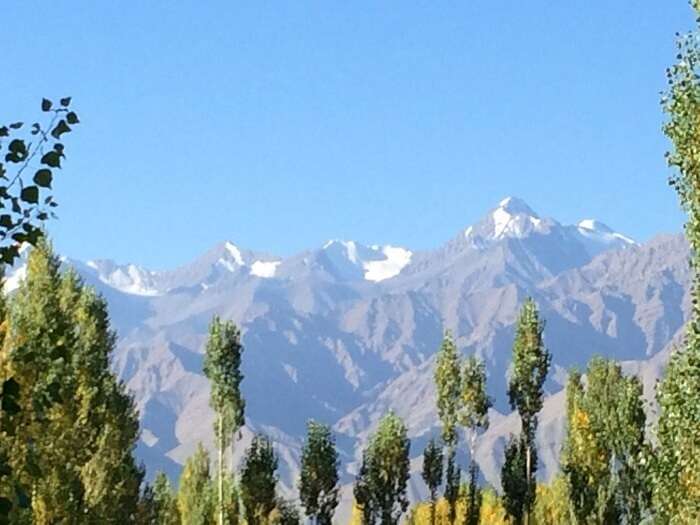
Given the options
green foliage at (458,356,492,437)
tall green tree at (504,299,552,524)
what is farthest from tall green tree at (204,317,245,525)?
tall green tree at (504,299,552,524)

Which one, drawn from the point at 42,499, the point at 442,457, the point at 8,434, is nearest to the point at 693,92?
the point at 8,434

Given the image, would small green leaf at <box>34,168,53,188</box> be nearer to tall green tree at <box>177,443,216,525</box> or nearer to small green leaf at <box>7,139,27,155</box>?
small green leaf at <box>7,139,27,155</box>

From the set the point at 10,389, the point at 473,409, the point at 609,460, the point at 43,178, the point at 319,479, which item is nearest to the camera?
the point at 10,389

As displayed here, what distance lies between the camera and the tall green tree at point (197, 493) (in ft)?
302

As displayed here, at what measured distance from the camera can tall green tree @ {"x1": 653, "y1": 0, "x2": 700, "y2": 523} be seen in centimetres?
2336

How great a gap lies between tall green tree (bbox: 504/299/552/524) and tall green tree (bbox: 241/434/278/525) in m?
17.4

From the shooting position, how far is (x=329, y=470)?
8862cm

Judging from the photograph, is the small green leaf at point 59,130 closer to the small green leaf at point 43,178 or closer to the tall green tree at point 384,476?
the small green leaf at point 43,178

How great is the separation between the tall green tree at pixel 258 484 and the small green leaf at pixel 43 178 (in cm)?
7580

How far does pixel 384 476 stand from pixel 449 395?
8.05 meters

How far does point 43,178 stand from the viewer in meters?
6.66

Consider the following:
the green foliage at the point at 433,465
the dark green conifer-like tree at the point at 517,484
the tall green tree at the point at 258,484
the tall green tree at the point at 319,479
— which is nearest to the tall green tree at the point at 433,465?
the green foliage at the point at 433,465

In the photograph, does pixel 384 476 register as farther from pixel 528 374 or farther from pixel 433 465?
pixel 528 374

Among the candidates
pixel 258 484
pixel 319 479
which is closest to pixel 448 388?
→ pixel 319 479
